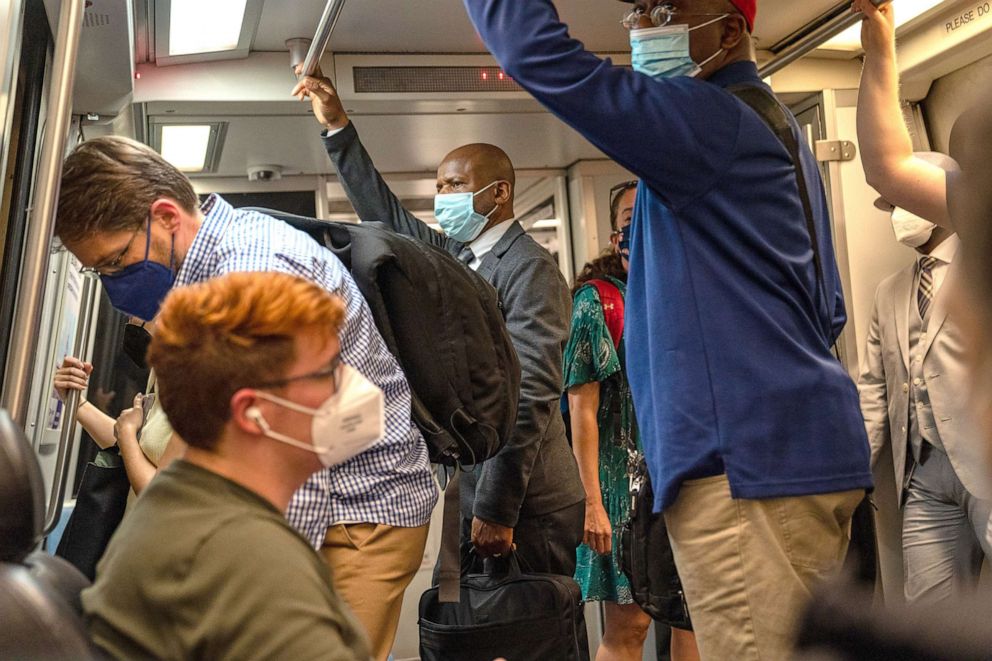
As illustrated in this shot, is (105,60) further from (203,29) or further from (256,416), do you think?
(256,416)

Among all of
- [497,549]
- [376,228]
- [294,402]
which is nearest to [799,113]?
[497,549]

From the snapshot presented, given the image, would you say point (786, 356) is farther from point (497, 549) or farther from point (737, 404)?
point (497, 549)

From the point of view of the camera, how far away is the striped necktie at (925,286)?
4.47 meters

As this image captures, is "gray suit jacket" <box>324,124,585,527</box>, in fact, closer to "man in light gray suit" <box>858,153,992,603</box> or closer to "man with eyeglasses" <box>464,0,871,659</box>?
"man with eyeglasses" <box>464,0,871,659</box>

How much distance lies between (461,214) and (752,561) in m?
2.06

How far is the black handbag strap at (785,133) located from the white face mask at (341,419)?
882 mm

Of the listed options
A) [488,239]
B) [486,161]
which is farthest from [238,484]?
[486,161]

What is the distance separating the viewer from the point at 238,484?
1.55 meters

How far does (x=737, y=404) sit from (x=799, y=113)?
3.41 metres

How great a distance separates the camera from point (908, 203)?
2.26 meters

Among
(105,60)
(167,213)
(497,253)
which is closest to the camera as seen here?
(167,213)

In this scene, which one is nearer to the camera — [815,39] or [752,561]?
[752,561]

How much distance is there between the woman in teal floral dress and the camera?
387 cm

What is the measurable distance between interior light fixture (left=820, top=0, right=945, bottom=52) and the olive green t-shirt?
331cm
